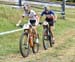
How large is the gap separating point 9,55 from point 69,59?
83.6 inches

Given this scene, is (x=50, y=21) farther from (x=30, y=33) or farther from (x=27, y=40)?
(x=27, y=40)

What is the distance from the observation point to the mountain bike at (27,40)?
10.9 m

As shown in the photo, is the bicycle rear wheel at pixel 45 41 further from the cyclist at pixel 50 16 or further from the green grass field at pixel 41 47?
the cyclist at pixel 50 16

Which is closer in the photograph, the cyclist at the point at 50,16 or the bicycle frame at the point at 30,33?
the bicycle frame at the point at 30,33

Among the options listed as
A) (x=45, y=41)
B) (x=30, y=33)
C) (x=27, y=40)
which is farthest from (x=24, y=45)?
(x=45, y=41)

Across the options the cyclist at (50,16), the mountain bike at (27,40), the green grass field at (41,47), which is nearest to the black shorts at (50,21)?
the cyclist at (50,16)

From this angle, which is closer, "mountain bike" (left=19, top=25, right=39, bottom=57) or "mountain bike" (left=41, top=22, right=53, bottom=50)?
"mountain bike" (left=19, top=25, right=39, bottom=57)

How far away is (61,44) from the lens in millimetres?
14109

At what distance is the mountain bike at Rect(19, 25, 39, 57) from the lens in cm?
1089

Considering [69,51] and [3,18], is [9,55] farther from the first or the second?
[3,18]

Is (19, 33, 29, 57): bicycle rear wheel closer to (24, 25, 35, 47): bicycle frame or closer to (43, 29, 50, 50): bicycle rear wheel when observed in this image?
(24, 25, 35, 47): bicycle frame

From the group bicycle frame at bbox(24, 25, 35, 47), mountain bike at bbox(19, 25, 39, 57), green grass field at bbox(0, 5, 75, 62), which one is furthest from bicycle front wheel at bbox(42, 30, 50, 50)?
bicycle frame at bbox(24, 25, 35, 47)

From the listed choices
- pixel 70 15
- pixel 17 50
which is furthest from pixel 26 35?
pixel 70 15

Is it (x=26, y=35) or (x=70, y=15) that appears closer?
(x=26, y=35)
